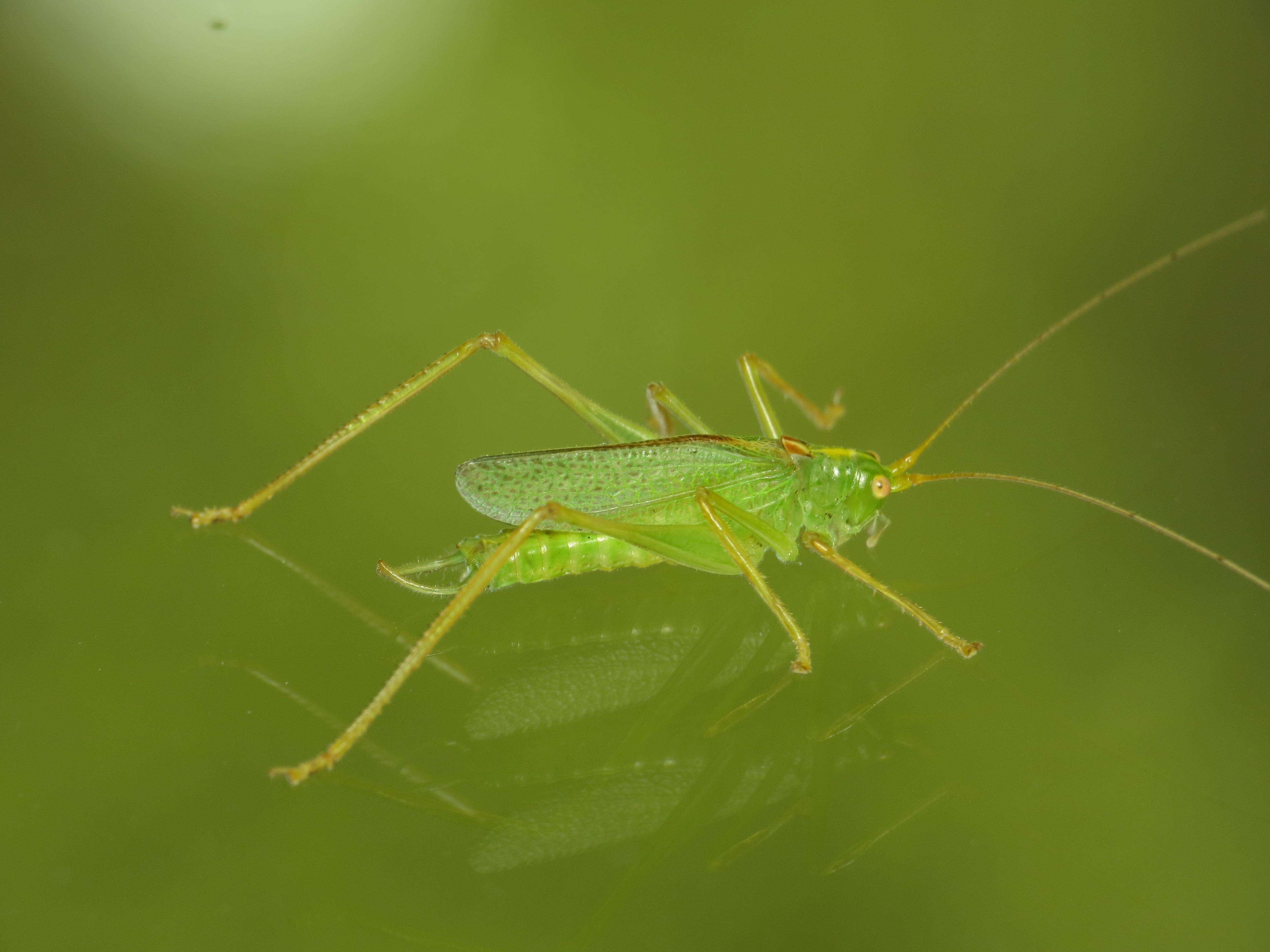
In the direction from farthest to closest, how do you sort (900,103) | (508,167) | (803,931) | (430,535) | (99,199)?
(900,103) → (508,167) → (99,199) → (430,535) → (803,931)

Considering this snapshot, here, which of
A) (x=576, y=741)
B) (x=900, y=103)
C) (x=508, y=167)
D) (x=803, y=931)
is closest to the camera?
(x=803, y=931)

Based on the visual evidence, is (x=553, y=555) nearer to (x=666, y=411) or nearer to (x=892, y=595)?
(x=666, y=411)

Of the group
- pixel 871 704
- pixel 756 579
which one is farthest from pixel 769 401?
pixel 871 704

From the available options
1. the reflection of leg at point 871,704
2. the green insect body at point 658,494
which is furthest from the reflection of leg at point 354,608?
the reflection of leg at point 871,704

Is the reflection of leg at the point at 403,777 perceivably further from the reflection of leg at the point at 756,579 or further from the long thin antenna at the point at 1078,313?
the long thin antenna at the point at 1078,313

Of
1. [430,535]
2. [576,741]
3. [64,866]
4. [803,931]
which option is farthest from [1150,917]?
[64,866]

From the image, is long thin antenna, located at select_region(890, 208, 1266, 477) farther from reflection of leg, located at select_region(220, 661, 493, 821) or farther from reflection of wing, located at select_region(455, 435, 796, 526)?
reflection of leg, located at select_region(220, 661, 493, 821)

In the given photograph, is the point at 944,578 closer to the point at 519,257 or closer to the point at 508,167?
the point at 519,257

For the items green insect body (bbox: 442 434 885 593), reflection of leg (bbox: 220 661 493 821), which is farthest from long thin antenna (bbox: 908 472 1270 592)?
reflection of leg (bbox: 220 661 493 821)
